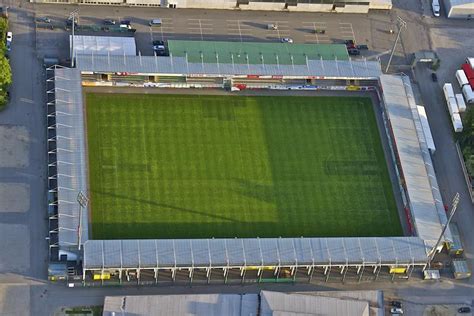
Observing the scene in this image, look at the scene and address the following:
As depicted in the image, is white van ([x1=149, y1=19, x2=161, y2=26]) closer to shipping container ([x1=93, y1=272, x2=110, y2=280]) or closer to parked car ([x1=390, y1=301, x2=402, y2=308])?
shipping container ([x1=93, y1=272, x2=110, y2=280])


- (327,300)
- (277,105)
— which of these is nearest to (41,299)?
(327,300)

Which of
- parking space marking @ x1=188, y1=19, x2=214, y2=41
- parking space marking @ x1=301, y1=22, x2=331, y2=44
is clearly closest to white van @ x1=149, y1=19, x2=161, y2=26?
parking space marking @ x1=188, y1=19, x2=214, y2=41

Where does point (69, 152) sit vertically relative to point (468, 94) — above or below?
below

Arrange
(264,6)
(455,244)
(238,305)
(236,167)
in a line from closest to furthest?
(238,305) < (455,244) < (236,167) < (264,6)

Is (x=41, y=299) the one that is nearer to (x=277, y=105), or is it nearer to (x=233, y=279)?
(x=233, y=279)

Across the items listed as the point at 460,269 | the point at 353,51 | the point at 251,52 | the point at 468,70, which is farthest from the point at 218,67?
the point at 460,269

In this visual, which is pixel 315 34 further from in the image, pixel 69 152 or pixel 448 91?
pixel 69 152
